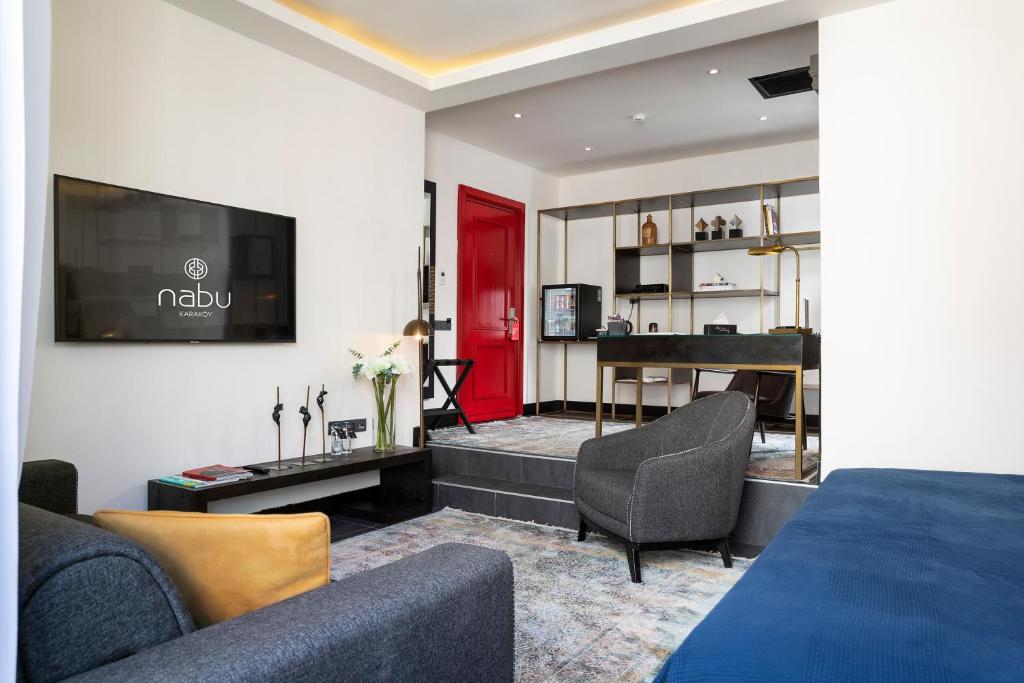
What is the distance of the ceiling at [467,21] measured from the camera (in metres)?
3.83

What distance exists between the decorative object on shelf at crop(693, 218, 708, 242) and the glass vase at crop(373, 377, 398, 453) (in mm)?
3580

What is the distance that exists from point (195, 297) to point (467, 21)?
2248 millimetres

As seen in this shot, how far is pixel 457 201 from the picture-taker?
20.8 feet

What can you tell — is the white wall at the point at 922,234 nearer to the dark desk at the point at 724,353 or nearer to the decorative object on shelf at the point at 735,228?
the dark desk at the point at 724,353

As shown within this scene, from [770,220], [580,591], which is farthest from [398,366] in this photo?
[770,220]

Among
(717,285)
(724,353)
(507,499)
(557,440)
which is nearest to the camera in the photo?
(724,353)

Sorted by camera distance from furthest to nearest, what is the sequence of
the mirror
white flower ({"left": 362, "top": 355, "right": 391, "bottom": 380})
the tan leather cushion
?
the mirror < white flower ({"left": 362, "top": 355, "right": 391, "bottom": 380}) < the tan leather cushion

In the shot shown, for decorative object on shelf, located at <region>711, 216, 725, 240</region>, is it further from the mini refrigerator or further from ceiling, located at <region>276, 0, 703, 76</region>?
ceiling, located at <region>276, 0, 703, 76</region>

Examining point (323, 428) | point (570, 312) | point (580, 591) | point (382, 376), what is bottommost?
point (580, 591)

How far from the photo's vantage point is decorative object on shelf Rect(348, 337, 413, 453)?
14.2 ft

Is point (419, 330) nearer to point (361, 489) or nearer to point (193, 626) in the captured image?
point (361, 489)

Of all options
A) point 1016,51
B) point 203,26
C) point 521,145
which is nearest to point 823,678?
point 1016,51

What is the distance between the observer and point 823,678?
89cm

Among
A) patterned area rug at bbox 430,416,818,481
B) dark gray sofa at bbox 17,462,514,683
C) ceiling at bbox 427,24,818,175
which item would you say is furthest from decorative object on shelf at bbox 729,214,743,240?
dark gray sofa at bbox 17,462,514,683
